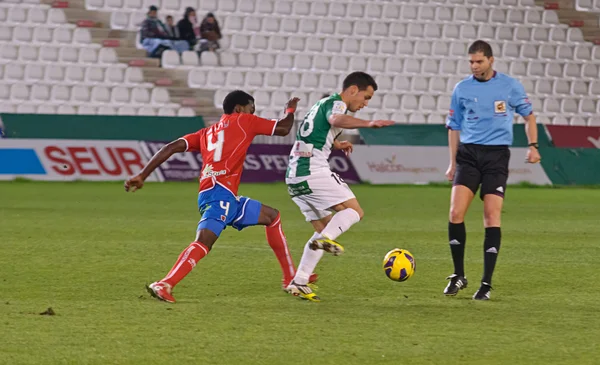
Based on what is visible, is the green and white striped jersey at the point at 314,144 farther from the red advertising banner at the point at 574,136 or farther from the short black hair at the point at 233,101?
the red advertising banner at the point at 574,136

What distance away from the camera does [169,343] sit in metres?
5.59

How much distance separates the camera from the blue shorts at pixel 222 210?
7.43 meters

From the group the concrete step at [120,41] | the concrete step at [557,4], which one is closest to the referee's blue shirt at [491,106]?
the concrete step at [120,41]

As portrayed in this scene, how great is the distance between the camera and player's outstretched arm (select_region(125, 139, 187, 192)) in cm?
714

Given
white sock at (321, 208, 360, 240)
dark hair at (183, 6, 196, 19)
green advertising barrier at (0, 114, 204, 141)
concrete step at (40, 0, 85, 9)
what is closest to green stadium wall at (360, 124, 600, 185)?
green advertising barrier at (0, 114, 204, 141)

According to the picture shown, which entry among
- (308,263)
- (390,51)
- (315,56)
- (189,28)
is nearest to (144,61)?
(189,28)

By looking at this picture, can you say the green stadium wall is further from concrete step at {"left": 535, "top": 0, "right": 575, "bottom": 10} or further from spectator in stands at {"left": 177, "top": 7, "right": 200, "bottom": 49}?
concrete step at {"left": 535, "top": 0, "right": 575, "bottom": 10}

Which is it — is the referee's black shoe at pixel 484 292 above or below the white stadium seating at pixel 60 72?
above

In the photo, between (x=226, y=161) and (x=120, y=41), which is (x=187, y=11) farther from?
(x=226, y=161)

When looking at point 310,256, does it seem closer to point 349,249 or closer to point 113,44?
point 349,249

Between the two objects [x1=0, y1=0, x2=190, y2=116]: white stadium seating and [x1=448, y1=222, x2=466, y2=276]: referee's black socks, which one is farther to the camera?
[x1=0, y1=0, x2=190, y2=116]: white stadium seating

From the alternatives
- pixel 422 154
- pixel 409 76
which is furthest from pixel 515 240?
pixel 409 76

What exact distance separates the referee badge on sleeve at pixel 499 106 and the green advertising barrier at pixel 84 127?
1519 centimetres

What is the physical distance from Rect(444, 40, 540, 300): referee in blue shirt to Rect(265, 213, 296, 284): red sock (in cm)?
121
